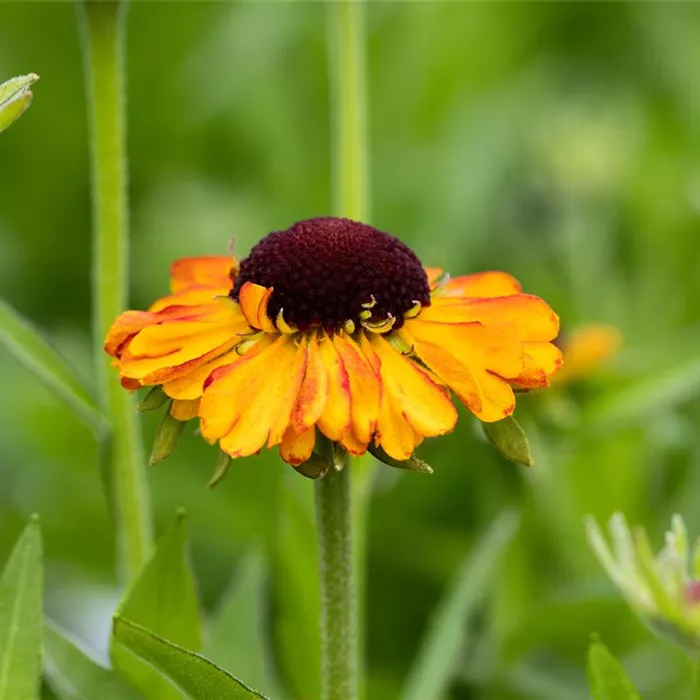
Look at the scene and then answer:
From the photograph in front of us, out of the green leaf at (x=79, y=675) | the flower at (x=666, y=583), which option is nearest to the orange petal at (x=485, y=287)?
the flower at (x=666, y=583)

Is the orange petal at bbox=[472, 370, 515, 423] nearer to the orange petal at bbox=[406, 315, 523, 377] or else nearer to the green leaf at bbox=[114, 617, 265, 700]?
the orange petal at bbox=[406, 315, 523, 377]

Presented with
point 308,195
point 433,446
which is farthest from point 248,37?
point 433,446

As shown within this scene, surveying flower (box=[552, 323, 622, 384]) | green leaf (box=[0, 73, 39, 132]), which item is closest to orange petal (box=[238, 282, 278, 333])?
green leaf (box=[0, 73, 39, 132])

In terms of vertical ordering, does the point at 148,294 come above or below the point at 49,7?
below

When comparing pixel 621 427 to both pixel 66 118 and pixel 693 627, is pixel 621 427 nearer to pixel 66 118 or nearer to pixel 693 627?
pixel 693 627

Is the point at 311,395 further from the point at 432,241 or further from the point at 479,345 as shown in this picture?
the point at 432,241

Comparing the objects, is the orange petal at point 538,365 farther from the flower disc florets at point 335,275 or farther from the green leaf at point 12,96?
the green leaf at point 12,96
